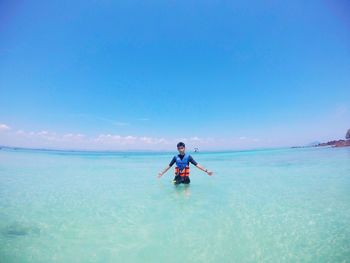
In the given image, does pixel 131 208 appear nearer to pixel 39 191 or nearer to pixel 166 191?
pixel 166 191

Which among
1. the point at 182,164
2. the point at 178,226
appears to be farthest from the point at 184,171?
the point at 178,226

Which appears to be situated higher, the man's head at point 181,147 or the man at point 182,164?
the man's head at point 181,147

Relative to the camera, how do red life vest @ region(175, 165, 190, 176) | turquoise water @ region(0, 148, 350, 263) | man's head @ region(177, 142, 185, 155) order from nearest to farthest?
1. turquoise water @ region(0, 148, 350, 263)
2. man's head @ region(177, 142, 185, 155)
3. red life vest @ region(175, 165, 190, 176)

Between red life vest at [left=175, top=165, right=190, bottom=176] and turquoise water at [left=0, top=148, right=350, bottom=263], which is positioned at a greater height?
red life vest at [left=175, top=165, right=190, bottom=176]

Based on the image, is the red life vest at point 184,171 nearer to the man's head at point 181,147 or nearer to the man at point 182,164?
the man at point 182,164

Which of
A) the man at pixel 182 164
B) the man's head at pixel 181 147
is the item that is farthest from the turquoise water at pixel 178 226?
the man's head at pixel 181 147

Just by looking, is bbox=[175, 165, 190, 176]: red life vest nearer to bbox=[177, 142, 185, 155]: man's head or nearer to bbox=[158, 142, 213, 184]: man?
bbox=[158, 142, 213, 184]: man

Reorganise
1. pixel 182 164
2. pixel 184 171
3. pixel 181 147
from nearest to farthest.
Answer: pixel 181 147
pixel 182 164
pixel 184 171

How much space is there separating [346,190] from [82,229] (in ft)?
27.3

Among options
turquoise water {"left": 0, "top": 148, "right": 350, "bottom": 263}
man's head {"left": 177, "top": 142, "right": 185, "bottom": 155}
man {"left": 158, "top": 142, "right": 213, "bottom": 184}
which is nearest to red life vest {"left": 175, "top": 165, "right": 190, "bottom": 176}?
man {"left": 158, "top": 142, "right": 213, "bottom": 184}

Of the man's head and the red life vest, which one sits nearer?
the man's head

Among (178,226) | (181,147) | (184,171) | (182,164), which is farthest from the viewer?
(184,171)

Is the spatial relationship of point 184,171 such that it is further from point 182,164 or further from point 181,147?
point 181,147

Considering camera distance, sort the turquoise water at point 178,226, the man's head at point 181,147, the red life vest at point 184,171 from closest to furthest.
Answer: the turquoise water at point 178,226
the man's head at point 181,147
the red life vest at point 184,171
